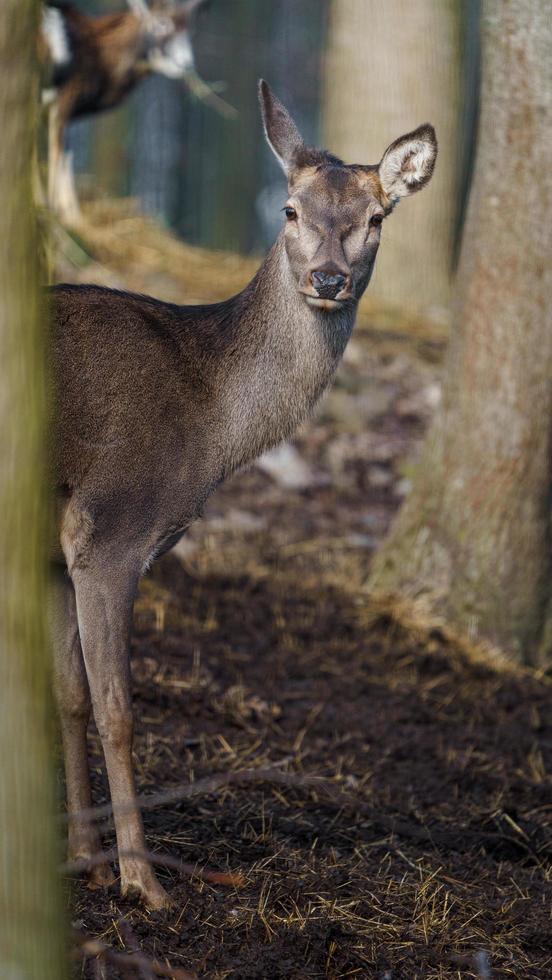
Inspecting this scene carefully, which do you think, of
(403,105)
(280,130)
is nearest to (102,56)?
(403,105)

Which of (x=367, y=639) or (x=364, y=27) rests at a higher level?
(x=364, y=27)

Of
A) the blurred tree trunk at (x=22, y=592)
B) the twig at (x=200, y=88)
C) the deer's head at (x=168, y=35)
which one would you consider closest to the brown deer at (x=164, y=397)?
the blurred tree trunk at (x=22, y=592)

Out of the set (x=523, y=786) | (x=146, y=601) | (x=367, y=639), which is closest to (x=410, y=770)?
(x=523, y=786)

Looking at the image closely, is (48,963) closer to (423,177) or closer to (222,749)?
(222,749)

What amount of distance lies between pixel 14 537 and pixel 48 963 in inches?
33.8

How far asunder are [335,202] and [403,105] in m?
6.86

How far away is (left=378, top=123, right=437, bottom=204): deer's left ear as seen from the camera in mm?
4246

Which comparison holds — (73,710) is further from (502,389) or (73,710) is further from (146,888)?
(502,389)

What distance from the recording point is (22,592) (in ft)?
8.21

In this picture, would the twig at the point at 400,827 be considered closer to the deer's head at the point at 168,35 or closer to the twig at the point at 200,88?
the twig at the point at 200,88

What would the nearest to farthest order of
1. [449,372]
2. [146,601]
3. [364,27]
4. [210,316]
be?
[210,316] < [146,601] < [449,372] < [364,27]

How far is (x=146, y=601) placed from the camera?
6176 mm

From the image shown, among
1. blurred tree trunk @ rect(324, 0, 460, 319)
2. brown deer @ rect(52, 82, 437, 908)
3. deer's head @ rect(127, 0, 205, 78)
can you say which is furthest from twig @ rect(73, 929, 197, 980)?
deer's head @ rect(127, 0, 205, 78)

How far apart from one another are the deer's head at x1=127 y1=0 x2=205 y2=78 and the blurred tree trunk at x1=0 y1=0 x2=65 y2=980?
8.25 m
